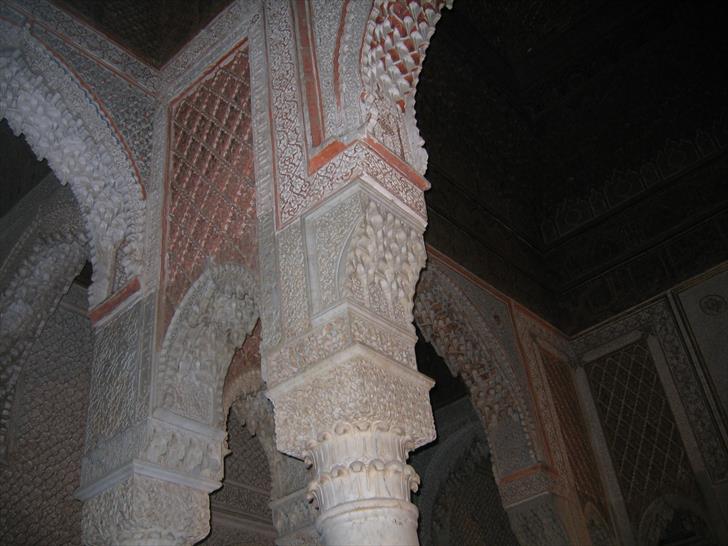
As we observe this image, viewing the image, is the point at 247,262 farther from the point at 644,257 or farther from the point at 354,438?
the point at 644,257

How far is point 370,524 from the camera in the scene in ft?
7.27

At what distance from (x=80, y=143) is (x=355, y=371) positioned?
8.34 ft

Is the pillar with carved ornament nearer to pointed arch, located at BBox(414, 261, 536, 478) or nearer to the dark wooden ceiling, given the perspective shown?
pointed arch, located at BBox(414, 261, 536, 478)

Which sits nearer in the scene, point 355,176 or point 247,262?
point 355,176

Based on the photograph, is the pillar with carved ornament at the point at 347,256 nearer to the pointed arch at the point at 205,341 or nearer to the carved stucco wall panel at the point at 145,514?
the pointed arch at the point at 205,341

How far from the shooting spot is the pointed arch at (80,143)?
13.0 feet

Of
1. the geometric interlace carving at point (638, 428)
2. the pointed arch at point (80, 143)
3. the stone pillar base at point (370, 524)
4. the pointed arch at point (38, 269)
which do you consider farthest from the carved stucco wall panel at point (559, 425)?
the pointed arch at point (38, 269)

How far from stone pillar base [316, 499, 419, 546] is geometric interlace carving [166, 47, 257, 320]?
133 centimetres

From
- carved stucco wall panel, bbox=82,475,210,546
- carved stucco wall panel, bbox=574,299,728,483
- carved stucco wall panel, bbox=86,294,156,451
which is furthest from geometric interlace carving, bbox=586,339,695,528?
carved stucco wall panel, bbox=86,294,156,451

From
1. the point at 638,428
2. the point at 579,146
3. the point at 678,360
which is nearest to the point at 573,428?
the point at 638,428

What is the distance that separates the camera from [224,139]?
12.3 feet

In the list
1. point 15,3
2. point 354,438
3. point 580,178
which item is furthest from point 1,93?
point 580,178

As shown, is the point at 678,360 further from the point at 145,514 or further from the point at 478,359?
the point at 145,514

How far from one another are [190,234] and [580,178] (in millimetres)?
4625
